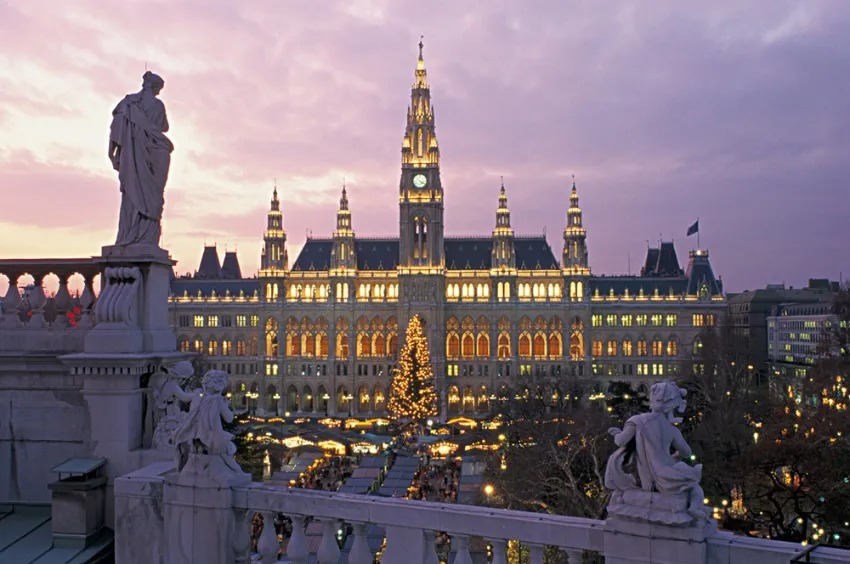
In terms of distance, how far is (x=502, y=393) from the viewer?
7319 cm

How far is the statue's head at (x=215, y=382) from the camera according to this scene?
8.23 m

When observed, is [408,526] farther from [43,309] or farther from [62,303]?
[43,309]

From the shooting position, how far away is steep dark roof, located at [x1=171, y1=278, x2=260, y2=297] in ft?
339

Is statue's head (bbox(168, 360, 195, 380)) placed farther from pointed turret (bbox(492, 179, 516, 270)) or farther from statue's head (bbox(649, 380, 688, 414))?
pointed turret (bbox(492, 179, 516, 270))

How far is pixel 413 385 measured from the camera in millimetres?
81938

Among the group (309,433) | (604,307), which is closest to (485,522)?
(309,433)

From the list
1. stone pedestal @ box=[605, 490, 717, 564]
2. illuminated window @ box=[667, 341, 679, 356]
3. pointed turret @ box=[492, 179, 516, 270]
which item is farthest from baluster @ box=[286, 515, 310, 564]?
illuminated window @ box=[667, 341, 679, 356]

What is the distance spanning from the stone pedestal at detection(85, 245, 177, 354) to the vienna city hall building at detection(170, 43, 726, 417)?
83.6 m

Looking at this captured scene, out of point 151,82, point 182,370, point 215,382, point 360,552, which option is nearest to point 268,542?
point 360,552

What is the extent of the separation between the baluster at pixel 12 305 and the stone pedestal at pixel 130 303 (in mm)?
1285

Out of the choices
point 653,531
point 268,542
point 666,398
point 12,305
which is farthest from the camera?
point 12,305

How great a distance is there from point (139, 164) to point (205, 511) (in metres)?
5.39

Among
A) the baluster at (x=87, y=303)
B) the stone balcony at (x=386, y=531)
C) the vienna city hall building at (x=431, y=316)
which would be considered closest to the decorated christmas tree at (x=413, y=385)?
the vienna city hall building at (x=431, y=316)

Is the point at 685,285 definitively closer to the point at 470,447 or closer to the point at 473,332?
the point at 473,332
